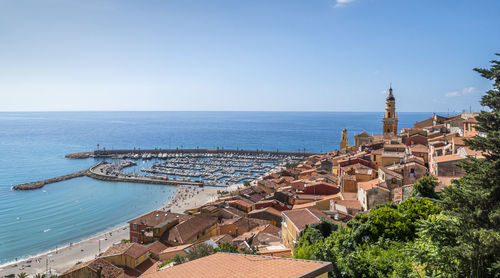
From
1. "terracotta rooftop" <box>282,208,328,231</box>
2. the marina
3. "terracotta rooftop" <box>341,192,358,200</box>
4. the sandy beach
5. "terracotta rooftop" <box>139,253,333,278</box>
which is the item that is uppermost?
"terracotta rooftop" <box>139,253,333,278</box>

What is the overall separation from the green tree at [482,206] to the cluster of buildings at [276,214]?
4395 millimetres

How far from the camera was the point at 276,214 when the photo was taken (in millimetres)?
26812

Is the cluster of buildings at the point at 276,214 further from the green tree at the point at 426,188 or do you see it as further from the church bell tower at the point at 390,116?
the church bell tower at the point at 390,116

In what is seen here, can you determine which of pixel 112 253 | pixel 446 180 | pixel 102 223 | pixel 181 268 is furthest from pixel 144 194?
pixel 181 268

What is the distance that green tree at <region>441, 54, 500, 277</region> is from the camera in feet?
20.4

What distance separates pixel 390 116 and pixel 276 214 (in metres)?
32.3

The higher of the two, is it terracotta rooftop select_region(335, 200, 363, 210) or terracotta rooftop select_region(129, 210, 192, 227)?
terracotta rooftop select_region(335, 200, 363, 210)

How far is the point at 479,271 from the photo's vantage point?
6.34 metres

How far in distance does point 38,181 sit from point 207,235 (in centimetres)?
5035

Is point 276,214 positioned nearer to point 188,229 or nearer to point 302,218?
point 188,229

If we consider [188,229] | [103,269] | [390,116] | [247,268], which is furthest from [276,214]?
[390,116]

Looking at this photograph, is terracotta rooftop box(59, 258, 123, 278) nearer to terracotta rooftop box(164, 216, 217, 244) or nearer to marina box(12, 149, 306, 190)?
terracotta rooftop box(164, 216, 217, 244)

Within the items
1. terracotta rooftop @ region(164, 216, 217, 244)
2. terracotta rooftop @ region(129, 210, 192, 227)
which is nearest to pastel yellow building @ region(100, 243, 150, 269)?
terracotta rooftop @ region(164, 216, 217, 244)

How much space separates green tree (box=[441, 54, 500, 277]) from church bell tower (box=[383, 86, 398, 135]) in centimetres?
4287
